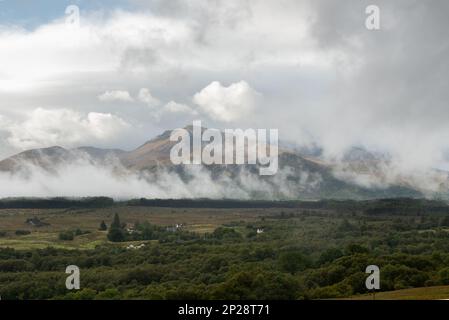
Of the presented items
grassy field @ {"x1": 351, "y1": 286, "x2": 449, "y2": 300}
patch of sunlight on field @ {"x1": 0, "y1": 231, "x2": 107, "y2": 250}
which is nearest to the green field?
grassy field @ {"x1": 351, "y1": 286, "x2": 449, "y2": 300}

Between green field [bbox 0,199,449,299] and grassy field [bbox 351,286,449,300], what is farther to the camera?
green field [bbox 0,199,449,299]

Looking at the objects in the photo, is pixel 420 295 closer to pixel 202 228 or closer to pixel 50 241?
pixel 50 241

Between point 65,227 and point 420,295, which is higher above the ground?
point 420,295

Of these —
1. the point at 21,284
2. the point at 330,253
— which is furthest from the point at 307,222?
the point at 21,284

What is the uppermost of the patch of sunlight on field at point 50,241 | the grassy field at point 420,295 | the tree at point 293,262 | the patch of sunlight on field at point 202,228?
the grassy field at point 420,295

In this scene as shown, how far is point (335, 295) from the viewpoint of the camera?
146 ft

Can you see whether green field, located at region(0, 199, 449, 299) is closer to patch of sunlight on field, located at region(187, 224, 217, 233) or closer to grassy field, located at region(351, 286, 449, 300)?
grassy field, located at region(351, 286, 449, 300)

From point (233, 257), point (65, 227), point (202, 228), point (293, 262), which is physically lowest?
point (202, 228)

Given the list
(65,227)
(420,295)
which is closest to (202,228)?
(65,227)

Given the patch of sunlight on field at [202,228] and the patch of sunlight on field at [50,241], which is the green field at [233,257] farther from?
the patch of sunlight on field at [202,228]

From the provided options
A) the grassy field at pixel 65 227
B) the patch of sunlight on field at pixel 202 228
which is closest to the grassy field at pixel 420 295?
the grassy field at pixel 65 227
